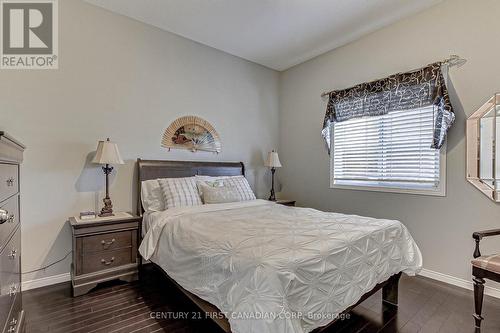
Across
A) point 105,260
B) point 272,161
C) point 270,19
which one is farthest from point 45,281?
point 270,19

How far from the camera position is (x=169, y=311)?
2150mm

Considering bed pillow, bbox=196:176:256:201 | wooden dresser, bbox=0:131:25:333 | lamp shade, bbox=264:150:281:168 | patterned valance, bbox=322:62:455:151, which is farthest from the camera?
lamp shade, bbox=264:150:281:168

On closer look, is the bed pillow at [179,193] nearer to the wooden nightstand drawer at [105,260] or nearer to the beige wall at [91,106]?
the beige wall at [91,106]

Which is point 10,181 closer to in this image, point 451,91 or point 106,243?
point 106,243

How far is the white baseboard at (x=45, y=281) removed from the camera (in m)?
2.48

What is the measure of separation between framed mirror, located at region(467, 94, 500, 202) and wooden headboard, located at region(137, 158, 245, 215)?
272 cm

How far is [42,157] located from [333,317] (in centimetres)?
292

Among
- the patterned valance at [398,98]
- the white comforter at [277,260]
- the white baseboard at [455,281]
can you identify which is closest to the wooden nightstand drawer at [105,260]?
the white comforter at [277,260]

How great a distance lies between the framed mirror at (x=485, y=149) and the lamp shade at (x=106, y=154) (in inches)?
138

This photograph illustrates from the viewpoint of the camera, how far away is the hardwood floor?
1933 millimetres

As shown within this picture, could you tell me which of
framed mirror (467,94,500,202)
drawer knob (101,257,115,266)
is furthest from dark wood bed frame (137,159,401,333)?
framed mirror (467,94,500,202)

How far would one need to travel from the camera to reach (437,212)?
2.79 m

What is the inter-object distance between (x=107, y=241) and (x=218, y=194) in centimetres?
121

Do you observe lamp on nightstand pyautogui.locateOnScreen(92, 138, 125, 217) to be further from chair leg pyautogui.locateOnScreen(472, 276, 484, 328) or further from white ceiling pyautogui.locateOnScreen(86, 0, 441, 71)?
chair leg pyautogui.locateOnScreen(472, 276, 484, 328)
